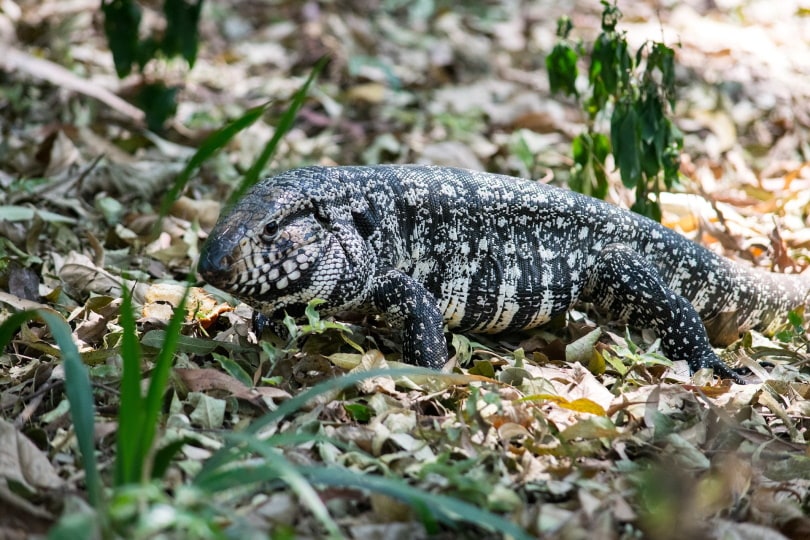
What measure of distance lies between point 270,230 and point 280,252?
12 cm

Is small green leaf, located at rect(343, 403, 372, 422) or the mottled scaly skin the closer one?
small green leaf, located at rect(343, 403, 372, 422)

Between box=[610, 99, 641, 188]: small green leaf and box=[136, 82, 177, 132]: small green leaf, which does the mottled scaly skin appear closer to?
box=[610, 99, 641, 188]: small green leaf

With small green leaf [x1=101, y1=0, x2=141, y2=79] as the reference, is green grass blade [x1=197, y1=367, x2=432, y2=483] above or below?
below

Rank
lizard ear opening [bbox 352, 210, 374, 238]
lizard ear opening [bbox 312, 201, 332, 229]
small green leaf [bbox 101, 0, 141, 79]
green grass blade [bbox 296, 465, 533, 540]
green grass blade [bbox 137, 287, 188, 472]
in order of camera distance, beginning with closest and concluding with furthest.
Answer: green grass blade [bbox 296, 465, 533, 540], green grass blade [bbox 137, 287, 188, 472], lizard ear opening [bbox 312, 201, 332, 229], lizard ear opening [bbox 352, 210, 374, 238], small green leaf [bbox 101, 0, 141, 79]

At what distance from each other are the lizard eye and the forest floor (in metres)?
0.57

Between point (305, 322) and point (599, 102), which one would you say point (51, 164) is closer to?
point (305, 322)

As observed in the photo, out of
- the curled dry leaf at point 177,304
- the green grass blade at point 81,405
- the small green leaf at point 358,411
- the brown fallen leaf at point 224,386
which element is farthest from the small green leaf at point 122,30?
the green grass blade at point 81,405

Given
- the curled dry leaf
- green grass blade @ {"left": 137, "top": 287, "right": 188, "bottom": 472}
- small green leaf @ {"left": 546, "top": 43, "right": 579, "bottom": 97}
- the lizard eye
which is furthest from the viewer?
small green leaf @ {"left": 546, "top": 43, "right": 579, "bottom": 97}

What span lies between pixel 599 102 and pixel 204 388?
386 centimetres

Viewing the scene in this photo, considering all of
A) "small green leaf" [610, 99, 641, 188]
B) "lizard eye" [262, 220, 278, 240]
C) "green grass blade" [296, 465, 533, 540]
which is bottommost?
"green grass blade" [296, 465, 533, 540]

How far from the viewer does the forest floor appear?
3668 mm

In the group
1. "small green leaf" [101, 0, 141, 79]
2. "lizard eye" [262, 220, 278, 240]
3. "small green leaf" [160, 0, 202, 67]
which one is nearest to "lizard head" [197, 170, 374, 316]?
"lizard eye" [262, 220, 278, 240]

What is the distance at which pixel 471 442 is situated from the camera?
13.8ft

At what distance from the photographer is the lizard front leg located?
5.01 metres
